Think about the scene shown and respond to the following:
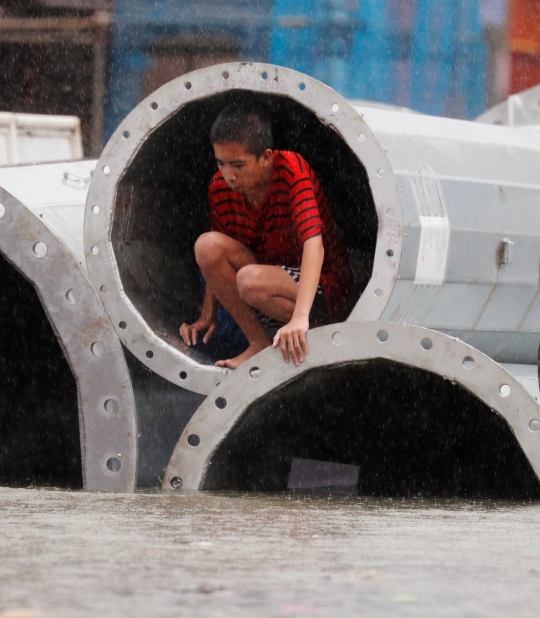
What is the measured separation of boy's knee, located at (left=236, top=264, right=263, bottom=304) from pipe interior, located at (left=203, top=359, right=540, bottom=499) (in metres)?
0.42

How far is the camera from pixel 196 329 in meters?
4.66

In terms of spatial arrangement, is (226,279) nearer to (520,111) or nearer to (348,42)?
(520,111)

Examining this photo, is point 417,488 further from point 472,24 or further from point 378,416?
point 472,24

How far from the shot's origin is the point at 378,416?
474 centimetres

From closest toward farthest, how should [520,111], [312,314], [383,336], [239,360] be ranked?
1. [383,336]
2. [239,360]
3. [312,314]
4. [520,111]

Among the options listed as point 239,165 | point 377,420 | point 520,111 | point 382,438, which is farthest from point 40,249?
point 520,111

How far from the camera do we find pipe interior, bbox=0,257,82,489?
5078 millimetres

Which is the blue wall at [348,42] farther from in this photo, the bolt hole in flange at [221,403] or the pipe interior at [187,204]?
the bolt hole in flange at [221,403]

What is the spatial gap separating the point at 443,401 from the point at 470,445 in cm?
24

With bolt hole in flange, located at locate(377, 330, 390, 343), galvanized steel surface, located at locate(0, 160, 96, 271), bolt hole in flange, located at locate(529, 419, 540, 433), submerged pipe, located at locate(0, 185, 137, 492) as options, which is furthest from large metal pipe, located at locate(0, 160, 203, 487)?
bolt hole in flange, located at locate(529, 419, 540, 433)

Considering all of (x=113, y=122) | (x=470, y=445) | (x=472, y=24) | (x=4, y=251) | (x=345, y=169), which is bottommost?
(x=470, y=445)

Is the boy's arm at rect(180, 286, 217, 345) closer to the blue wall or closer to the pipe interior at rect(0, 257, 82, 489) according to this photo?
the pipe interior at rect(0, 257, 82, 489)

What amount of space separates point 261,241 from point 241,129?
0.56 m

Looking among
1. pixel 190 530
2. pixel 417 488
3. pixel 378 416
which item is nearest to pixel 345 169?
pixel 378 416
